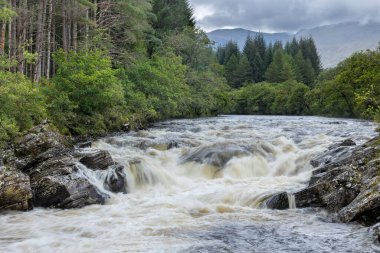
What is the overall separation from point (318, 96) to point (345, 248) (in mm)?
57322

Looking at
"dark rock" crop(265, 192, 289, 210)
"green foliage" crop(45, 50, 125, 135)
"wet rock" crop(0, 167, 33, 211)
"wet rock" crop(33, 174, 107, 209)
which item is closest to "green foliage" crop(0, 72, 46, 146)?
"green foliage" crop(45, 50, 125, 135)

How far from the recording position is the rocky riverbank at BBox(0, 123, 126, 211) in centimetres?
1025

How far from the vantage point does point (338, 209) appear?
938 cm

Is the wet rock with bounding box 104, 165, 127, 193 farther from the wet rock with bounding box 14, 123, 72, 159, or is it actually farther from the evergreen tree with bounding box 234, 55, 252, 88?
the evergreen tree with bounding box 234, 55, 252, 88

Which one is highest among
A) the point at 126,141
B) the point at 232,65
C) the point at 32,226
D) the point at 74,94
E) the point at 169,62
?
the point at 232,65

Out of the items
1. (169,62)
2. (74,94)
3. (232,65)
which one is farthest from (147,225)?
(232,65)

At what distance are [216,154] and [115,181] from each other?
5003mm

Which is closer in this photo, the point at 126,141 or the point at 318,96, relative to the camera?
the point at 126,141

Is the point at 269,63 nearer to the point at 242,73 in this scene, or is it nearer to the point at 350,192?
the point at 242,73

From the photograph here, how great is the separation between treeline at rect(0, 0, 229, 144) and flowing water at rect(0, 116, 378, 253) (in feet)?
14.1

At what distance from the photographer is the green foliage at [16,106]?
13.4 m

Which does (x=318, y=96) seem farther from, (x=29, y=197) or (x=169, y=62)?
(x=29, y=197)

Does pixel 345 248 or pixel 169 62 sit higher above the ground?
pixel 169 62

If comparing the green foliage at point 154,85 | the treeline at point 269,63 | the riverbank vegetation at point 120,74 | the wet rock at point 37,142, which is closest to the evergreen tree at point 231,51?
the treeline at point 269,63
